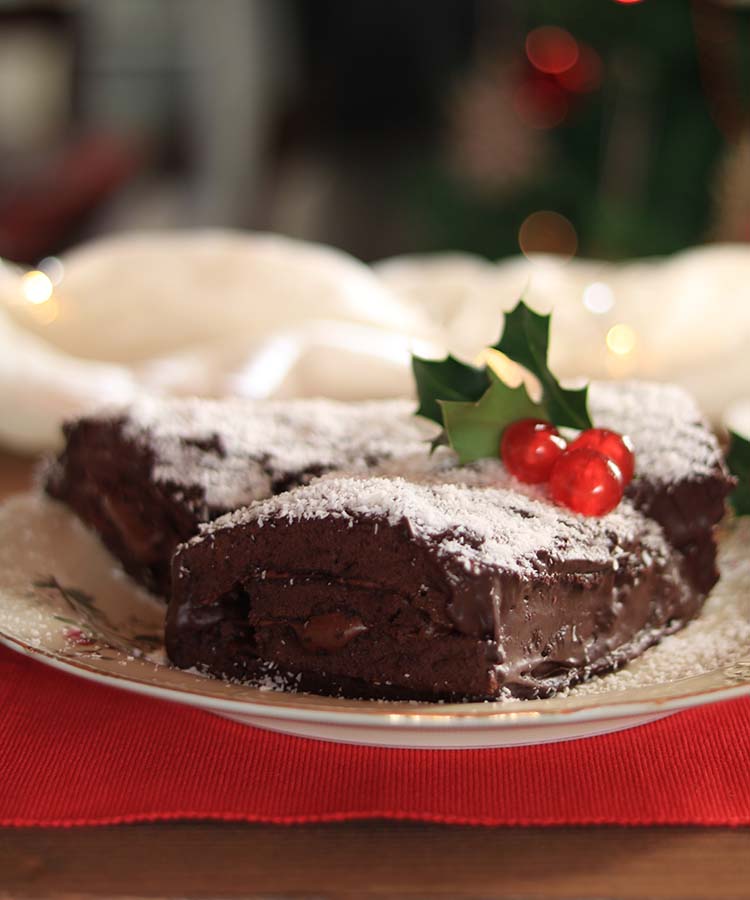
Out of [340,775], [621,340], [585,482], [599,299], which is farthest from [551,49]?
[340,775]

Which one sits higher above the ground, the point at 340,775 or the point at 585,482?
the point at 585,482

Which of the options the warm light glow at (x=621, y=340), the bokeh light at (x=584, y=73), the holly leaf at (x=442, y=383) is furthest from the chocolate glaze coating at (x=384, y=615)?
the bokeh light at (x=584, y=73)

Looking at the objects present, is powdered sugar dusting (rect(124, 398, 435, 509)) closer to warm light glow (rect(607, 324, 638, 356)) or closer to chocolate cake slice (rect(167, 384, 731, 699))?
chocolate cake slice (rect(167, 384, 731, 699))

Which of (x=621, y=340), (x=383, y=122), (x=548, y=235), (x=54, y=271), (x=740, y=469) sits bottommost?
(x=383, y=122)

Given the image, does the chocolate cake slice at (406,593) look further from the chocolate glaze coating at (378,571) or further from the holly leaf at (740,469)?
the holly leaf at (740,469)

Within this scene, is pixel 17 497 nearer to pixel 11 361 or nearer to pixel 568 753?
pixel 11 361

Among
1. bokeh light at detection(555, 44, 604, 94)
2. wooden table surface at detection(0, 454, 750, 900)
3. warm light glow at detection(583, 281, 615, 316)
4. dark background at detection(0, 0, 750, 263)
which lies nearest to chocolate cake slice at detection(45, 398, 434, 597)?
wooden table surface at detection(0, 454, 750, 900)

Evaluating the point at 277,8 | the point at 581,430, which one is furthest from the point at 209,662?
the point at 277,8

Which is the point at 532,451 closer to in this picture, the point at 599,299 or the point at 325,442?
the point at 325,442
